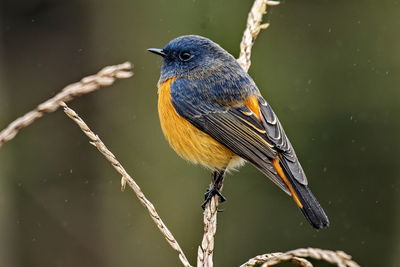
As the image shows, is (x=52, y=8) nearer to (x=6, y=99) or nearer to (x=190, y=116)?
(x=6, y=99)

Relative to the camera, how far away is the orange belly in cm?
436

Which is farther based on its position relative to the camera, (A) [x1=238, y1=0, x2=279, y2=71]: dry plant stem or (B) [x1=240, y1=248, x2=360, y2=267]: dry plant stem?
(A) [x1=238, y1=0, x2=279, y2=71]: dry plant stem

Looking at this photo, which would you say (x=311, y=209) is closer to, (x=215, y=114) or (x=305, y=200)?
(x=305, y=200)

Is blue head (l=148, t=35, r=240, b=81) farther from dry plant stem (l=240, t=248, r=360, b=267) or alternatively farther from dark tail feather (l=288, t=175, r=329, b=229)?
dry plant stem (l=240, t=248, r=360, b=267)

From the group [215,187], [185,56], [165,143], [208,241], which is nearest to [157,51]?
[185,56]

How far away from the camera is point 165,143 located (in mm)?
8516

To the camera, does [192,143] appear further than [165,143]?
No

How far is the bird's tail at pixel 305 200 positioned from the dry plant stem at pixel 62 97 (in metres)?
2.10

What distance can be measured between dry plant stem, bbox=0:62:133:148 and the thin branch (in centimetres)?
90

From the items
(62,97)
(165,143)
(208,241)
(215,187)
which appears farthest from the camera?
(165,143)

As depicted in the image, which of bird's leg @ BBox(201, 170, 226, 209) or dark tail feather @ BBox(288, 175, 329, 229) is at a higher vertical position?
dark tail feather @ BBox(288, 175, 329, 229)

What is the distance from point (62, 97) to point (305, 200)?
7.58 ft

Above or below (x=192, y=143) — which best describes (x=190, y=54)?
above

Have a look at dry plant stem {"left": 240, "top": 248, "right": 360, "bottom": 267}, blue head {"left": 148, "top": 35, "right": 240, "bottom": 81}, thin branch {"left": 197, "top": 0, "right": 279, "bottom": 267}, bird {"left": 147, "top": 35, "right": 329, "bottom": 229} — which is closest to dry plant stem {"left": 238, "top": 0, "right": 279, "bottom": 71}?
thin branch {"left": 197, "top": 0, "right": 279, "bottom": 267}
